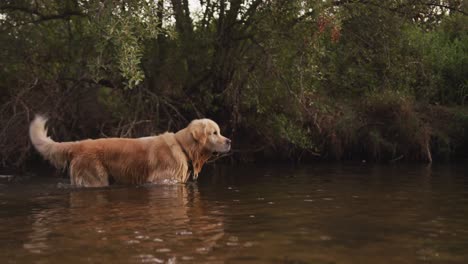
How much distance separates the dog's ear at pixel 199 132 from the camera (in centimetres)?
1284

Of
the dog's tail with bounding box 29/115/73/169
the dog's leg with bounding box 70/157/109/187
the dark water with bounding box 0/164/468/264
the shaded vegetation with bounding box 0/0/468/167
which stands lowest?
the dark water with bounding box 0/164/468/264

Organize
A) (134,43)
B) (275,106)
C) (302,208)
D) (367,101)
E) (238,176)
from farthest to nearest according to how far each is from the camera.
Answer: (367,101), (275,106), (238,176), (134,43), (302,208)

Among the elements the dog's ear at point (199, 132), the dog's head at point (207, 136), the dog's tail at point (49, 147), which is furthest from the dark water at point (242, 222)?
the dog's ear at point (199, 132)

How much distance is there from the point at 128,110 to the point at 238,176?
11.4ft

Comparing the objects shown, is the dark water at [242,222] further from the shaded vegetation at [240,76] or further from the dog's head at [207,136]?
the shaded vegetation at [240,76]

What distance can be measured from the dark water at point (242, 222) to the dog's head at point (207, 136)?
0.72 meters

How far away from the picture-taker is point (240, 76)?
1698cm

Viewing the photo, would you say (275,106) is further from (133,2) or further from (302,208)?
(302,208)

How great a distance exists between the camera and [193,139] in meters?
12.9

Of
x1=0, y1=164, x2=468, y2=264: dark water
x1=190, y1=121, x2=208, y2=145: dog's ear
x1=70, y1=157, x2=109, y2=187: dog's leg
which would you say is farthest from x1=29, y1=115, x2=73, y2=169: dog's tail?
x1=190, y1=121, x2=208, y2=145: dog's ear

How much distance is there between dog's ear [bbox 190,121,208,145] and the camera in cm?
1284

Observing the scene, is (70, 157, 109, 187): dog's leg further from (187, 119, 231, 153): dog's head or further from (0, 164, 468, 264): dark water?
(187, 119, 231, 153): dog's head

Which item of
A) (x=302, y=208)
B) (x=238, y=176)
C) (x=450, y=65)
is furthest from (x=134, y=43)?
(x=450, y=65)

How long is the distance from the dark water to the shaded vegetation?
3772 millimetres
